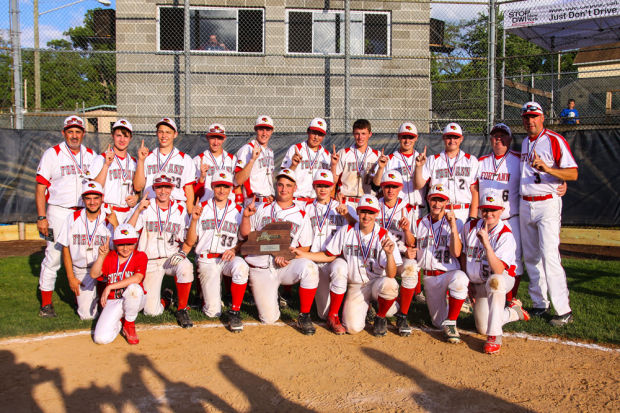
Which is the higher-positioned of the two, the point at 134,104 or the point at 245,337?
the point at 134,104

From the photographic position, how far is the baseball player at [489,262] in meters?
5.07

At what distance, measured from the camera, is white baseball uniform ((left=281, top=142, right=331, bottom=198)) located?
6.74 metres

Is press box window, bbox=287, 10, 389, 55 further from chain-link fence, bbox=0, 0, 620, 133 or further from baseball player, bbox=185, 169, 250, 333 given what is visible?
baseball player, bbox=185, 169, 250, 333

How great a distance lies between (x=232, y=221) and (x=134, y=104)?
25.8ft

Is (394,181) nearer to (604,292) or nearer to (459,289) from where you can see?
(459,289)

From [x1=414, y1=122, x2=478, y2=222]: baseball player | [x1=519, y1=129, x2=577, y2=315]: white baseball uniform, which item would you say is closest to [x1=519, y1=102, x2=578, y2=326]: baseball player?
[x1=519, y1=129, x2=577, y2=315]: white baseball uniform

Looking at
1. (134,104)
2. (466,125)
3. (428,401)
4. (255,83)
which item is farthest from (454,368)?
(466,125)

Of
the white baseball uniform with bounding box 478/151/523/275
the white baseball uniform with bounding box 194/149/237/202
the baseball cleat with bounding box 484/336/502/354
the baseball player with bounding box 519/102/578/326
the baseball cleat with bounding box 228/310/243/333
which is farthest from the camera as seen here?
the white baseball uniform with bounding box 194/149/237/202

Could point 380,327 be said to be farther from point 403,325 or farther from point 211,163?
point 211,163

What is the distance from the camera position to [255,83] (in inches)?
501

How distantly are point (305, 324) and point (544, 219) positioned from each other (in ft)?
9.37

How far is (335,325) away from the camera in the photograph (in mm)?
5430

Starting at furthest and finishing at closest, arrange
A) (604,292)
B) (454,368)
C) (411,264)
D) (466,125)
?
(466,125) → (604,292) → (411,264) → (454,368)

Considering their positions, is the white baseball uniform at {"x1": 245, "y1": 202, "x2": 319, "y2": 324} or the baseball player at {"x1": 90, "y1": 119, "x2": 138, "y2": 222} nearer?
the white baseball uniform at {"x1": 245, "y1": 202, "x2": 319, "y2": 324}
